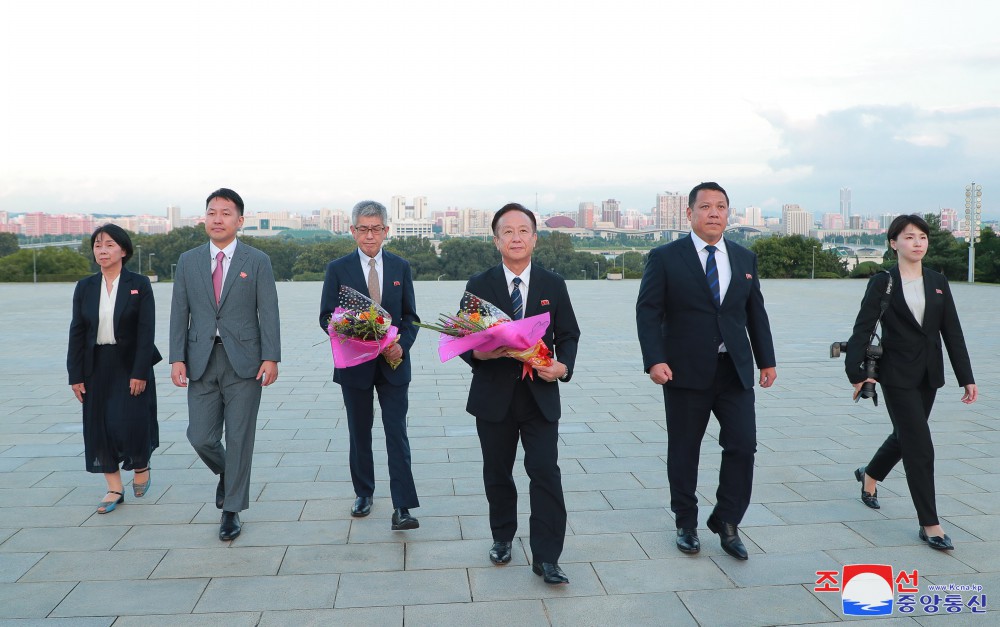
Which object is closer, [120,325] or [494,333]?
[494,333]

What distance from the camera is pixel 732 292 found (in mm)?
3861

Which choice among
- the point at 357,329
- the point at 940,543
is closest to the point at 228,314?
the point at 357,329

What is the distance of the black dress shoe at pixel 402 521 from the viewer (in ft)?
13.7

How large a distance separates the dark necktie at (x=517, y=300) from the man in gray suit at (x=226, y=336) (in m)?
1.37

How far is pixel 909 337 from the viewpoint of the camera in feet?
13.3

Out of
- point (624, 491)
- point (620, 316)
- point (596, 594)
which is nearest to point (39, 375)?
point (624, 491)

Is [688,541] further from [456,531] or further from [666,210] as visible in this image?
[666,210]

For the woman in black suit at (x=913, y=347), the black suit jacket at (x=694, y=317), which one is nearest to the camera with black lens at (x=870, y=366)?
the woman in black suit at (x=913, y=347)

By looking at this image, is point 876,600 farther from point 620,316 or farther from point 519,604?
point 620,316

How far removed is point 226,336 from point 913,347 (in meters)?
3.52

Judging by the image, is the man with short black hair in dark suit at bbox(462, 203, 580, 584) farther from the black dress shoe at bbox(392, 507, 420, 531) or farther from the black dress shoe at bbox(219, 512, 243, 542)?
the black dress shoe at bbox(219, 512, 243, 542)

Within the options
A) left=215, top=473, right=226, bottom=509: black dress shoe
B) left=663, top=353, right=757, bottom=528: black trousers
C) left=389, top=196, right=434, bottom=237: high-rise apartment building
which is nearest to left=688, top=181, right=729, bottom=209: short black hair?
left=663, top=353, right=757, bottom=528: black trousers

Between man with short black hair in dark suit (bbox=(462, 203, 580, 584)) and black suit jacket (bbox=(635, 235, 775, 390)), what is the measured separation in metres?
0.47

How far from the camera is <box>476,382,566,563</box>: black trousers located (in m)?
3.54
